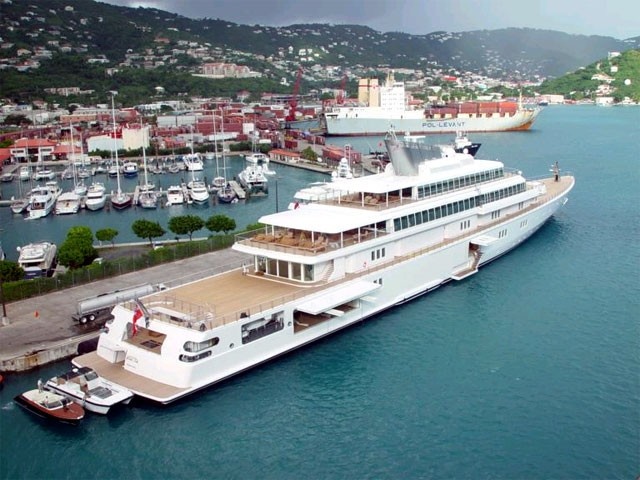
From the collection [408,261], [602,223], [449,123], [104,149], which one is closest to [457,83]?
[449,123]

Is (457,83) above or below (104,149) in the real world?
above

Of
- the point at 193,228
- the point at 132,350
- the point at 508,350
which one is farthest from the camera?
the point at 193,228

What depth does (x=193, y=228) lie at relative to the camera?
31266mm

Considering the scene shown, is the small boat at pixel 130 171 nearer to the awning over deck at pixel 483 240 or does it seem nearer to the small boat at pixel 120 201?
the small boat at pixel 120 201

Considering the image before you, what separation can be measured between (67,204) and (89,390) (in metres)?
32.2

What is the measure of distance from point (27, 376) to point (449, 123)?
88397 mm

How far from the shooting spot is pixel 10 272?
2347 cm

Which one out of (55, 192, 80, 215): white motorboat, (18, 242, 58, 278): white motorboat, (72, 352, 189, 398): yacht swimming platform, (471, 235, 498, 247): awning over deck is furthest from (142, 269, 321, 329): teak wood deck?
(55, 192, 80, 215): white motorboat

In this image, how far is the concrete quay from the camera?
17859 mm

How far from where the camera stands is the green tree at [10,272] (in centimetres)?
2339

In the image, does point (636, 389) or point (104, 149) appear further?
point (104, 149)

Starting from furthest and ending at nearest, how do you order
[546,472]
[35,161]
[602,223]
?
[35,161]
[602,223]
[546,472]

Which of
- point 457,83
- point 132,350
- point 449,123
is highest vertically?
point 457,83

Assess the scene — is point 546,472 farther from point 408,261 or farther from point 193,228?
point 193,228
